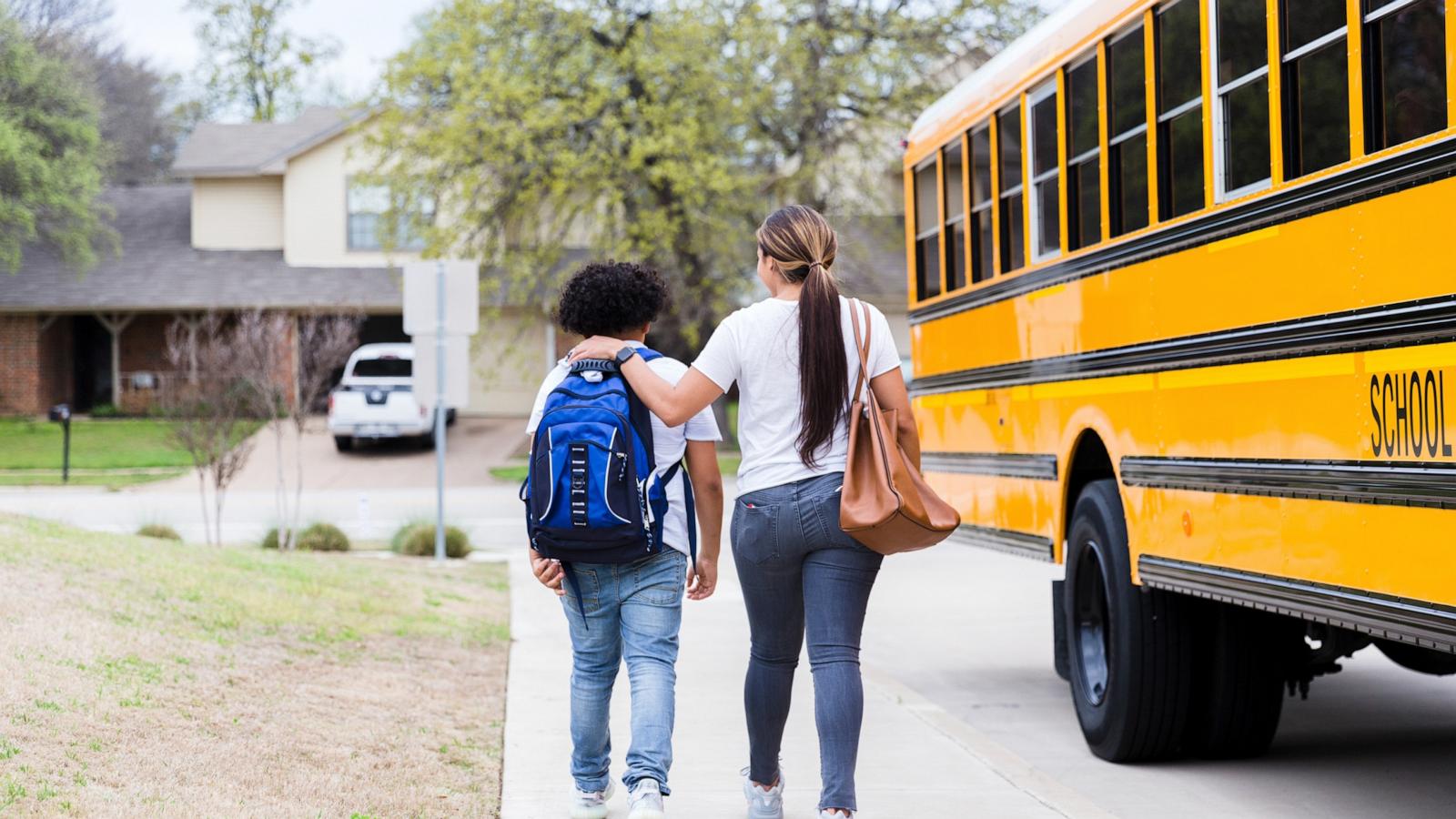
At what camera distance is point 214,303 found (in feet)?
121

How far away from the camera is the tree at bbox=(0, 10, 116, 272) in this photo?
3478 cm

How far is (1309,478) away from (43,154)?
35.6 meters

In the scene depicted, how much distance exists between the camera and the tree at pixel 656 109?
26859 mm

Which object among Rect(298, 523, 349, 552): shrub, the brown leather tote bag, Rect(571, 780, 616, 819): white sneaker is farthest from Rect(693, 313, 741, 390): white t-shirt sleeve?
Rect(298, 523, 349, 552): shrub

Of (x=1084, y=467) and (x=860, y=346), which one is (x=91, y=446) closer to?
(x=1084, y=467)

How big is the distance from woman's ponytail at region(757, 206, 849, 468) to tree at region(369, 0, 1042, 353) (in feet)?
70.7

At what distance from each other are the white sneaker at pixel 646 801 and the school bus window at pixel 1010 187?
390 centimetres

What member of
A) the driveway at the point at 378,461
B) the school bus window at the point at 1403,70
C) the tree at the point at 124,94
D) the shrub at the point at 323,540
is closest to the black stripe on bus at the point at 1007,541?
the school bus window at the point at 1403,70

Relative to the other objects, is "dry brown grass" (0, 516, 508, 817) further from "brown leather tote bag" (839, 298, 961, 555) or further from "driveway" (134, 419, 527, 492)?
"driveway" (134, 419, 527, 492)

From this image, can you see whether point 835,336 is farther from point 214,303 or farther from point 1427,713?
point 214,303

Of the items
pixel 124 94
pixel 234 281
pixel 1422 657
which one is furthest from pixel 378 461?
pixel 124 94

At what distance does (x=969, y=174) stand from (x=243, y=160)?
32483 mm

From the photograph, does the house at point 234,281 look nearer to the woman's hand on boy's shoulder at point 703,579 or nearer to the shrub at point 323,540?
the shrub at point 323,540

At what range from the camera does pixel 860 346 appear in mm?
4785
